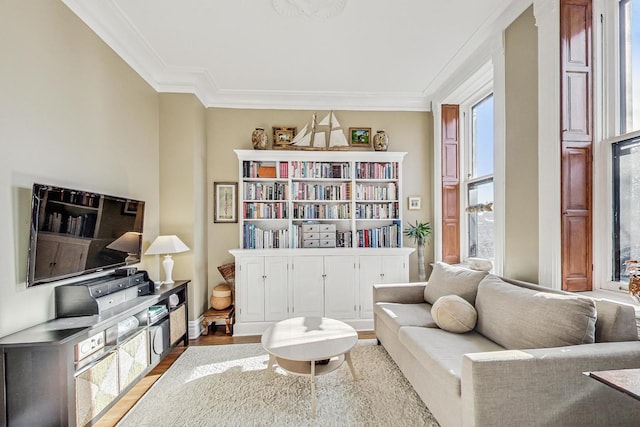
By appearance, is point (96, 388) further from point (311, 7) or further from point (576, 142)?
point (576, 142)

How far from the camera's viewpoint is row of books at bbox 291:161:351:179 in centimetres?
382

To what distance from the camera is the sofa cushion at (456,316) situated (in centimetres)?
213

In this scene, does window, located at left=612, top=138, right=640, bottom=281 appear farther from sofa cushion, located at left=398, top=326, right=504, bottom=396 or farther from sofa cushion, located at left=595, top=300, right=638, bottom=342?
sofa cushion, located at left=398, top=326, right=504, bottom=396

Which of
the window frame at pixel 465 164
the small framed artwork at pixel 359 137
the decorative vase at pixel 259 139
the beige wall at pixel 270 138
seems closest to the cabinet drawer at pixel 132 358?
the beige wall at pixel 270 138

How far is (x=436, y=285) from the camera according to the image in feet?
9.10

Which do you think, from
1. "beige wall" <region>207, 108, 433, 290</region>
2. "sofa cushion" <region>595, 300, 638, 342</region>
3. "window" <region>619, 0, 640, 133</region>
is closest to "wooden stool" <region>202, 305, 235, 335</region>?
"beige wall" <region>207, 108, 433, 290</region>

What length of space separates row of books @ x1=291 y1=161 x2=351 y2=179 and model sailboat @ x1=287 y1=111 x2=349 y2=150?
0.69ft

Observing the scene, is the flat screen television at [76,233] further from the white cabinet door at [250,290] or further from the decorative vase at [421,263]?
the decorative vase at [421,263]

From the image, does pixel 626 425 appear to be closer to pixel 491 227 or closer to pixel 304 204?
pixel 491 227

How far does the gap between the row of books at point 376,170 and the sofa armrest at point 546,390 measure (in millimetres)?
2722

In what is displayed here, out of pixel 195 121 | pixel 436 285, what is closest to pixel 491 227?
pixel 436 285

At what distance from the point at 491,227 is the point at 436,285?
1011mm

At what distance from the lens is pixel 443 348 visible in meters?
1.88

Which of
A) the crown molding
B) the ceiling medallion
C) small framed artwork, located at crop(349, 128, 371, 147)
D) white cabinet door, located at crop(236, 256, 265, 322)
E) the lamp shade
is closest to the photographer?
the ceiling medallion
